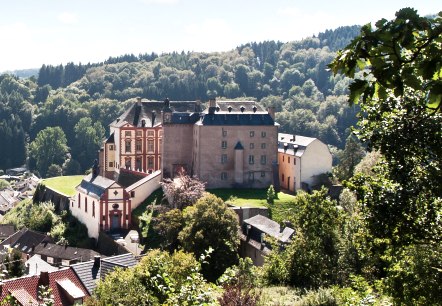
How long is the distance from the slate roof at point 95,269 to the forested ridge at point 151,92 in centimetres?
7137

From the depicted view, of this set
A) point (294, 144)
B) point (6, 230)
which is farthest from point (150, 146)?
point (6, 230)

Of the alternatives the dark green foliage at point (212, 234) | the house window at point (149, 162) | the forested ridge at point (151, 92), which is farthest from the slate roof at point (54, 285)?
the forested ridge at point (151, 92)

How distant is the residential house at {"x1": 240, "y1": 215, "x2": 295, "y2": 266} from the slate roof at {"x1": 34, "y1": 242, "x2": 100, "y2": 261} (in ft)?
32.8

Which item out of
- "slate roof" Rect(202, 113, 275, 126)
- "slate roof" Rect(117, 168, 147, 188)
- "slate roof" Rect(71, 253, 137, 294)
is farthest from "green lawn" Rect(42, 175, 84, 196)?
"slate roof" Rect(71, 253, 137, 294)

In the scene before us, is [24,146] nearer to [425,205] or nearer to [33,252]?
[33,252]

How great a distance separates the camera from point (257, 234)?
116 ft

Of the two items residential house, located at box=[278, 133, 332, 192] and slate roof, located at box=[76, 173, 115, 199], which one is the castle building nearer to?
residential house, located at box=[278, 133, 332, 192]

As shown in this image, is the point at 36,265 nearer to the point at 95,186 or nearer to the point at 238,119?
the point at 95,186

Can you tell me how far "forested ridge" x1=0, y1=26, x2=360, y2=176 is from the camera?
111m

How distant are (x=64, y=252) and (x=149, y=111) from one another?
55.6ft

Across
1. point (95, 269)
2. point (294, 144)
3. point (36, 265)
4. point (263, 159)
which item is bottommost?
point (36, 265)

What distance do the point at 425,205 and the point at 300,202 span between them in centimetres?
946

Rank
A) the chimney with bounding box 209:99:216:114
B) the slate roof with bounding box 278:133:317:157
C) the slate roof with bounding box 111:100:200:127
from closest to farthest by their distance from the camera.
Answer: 1. the chimney with bounding box 209:99:216:114
2. the slate roof with bounding box 278:133:317:157
3. the slate roof with bounding box 111:100:200:127

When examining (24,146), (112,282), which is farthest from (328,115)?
(112,282)
